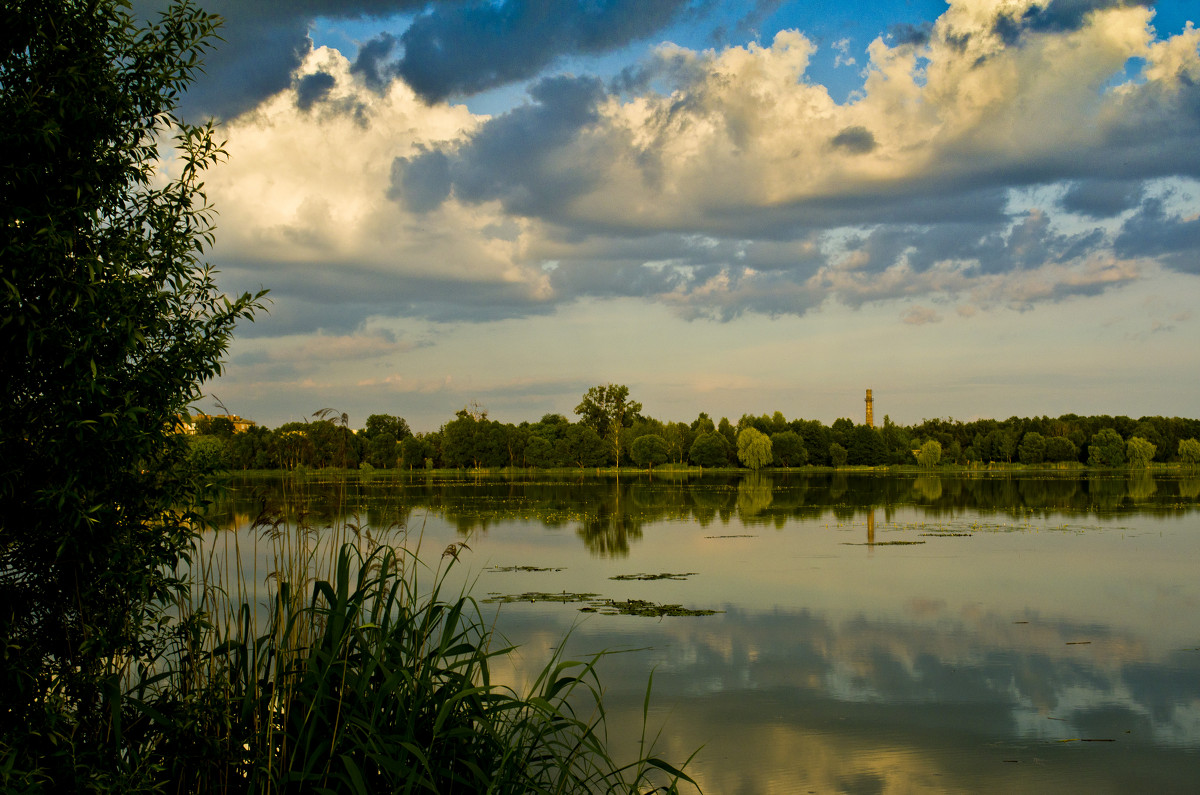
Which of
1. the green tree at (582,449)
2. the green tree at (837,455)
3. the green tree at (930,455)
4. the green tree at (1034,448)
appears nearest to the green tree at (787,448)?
the green tree at (837,455)

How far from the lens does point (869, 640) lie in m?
11.6

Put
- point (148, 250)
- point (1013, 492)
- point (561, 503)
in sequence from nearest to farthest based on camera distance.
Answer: point (148, 250)
point (561, 503)
point (1013, 492)

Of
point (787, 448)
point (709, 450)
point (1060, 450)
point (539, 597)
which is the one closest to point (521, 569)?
point (539, 597)

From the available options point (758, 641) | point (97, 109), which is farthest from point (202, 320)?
point (758, 641)

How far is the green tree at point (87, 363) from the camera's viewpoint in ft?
14.3

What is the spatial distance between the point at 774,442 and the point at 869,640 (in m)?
83.0

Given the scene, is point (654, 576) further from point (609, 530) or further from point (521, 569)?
point (609, 530)

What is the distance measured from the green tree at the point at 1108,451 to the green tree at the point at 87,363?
96288mm

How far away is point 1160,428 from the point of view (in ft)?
319

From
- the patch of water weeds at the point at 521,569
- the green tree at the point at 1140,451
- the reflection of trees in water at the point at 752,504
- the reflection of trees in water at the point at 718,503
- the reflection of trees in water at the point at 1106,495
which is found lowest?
the patch of water weeds at the point at 521,569

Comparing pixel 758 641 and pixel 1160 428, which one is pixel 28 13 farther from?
pixel 1160 428

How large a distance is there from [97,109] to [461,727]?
381 cm

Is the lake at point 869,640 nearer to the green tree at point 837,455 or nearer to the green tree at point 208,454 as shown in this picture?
the green tree at point 208,454

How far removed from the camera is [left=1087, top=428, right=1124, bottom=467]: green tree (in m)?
86.2
